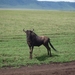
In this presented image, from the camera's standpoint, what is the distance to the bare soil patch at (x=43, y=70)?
1369 cm

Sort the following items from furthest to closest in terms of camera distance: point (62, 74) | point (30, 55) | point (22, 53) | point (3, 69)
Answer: point (22, 53) < point (30, 55) < point (3, 69) < point (62, 74)

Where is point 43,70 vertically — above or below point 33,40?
below

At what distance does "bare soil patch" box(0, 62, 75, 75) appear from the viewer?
1369 centimetres

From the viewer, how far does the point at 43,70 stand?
14.3 m

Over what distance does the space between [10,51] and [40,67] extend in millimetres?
4239

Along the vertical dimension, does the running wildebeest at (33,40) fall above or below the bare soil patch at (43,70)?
→ above

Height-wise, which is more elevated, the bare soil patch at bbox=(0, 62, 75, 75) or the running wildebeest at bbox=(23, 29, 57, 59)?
the running wildebeest at bbox=(23, 29, 57, 59)

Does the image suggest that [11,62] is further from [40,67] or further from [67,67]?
[67,67]

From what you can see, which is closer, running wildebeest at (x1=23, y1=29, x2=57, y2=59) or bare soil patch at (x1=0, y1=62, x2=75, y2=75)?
bare soil patch at (x1=0, y1=62, x2=75, y2=75)

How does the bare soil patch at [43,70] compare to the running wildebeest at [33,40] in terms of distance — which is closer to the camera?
the bare soil patch at [43,70]

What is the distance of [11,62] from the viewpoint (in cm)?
1609

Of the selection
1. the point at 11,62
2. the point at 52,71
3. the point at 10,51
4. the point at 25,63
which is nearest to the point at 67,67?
the point at 52,71

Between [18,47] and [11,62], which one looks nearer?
[11,62]

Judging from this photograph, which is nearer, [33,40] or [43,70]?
[43,70]
